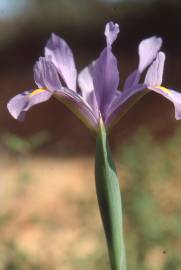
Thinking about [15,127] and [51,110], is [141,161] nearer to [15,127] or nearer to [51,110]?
[15,127]

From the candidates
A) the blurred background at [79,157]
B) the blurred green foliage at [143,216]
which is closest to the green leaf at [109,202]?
the blurred background at [79,157]

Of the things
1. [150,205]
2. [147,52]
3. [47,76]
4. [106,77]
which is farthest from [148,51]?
[150,205]

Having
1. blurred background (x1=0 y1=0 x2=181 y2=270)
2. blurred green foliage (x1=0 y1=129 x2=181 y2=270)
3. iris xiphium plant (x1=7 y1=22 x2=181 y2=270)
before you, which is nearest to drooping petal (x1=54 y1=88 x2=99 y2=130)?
iris xiphium plant (x1=7 y1=22 x2=181 y2=270)

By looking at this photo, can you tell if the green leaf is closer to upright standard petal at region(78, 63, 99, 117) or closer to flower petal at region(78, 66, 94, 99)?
upright standard petal at region(78, 63, 99, 117)

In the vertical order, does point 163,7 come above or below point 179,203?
below

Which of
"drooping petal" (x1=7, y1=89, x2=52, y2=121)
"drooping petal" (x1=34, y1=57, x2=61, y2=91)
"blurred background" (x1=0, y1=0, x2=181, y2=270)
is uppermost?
"drooping petal" (x1=34, y1=57, x2=61, y2=91)

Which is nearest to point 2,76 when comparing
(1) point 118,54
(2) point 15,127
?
(1) point 118,54

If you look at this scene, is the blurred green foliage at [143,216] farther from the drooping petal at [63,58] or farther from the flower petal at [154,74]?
the flower petal at [154,74]
